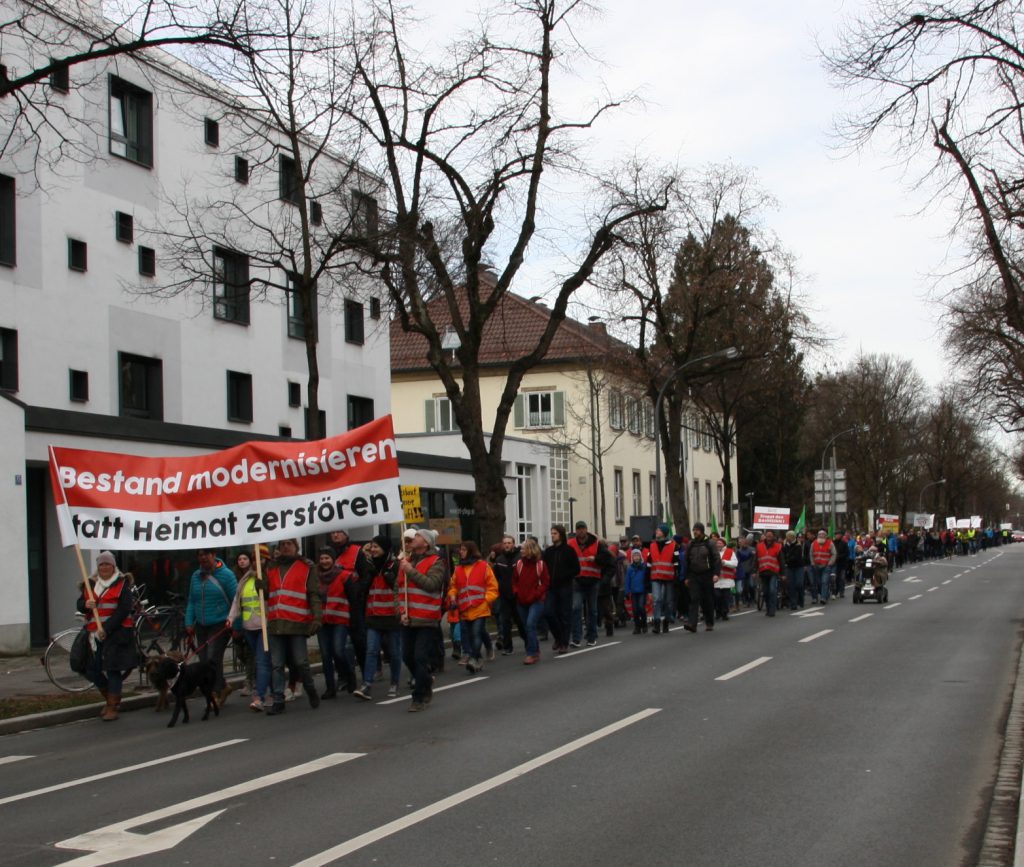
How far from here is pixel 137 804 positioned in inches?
335

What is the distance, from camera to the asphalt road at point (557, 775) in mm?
7020

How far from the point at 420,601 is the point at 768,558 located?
16280 mm

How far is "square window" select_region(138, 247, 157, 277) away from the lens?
1122 inches

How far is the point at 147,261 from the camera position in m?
28.8

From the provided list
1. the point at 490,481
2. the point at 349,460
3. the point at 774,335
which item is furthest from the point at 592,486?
the point at 349,460

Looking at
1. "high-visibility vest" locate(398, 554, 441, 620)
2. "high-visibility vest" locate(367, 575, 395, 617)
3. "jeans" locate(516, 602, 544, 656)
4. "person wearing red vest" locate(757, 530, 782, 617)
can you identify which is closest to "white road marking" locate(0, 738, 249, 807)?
"high-visibility vest" locate(398, 554, 441, 620)

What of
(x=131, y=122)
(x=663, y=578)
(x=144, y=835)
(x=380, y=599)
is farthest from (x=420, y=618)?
(x=131, y=122)

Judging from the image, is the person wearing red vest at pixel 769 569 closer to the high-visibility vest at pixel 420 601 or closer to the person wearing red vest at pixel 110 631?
the high-visibility vest at pixel 420 601

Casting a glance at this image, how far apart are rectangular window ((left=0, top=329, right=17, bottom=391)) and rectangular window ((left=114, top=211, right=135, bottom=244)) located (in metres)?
3.86

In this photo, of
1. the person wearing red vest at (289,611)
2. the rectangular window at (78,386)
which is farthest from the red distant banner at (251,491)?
the rectangular window at (78,386)

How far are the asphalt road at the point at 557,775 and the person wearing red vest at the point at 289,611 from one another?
0.33 meters

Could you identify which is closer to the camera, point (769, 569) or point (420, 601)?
point (420, 601)

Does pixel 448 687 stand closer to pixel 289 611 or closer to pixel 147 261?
pixel 289 611

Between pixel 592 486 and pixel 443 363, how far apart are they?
3254 centimetres
